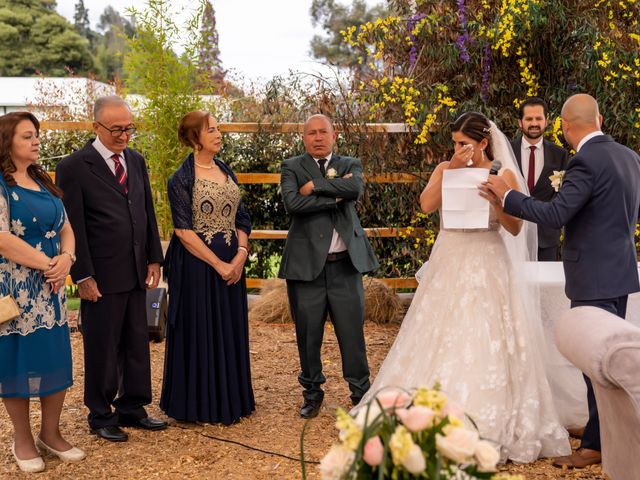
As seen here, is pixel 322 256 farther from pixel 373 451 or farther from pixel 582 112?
pixel 373 451

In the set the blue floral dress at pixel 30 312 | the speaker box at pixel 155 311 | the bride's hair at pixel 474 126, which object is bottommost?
the speaker box at pixel 155 311

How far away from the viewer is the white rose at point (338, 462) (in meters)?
1.89

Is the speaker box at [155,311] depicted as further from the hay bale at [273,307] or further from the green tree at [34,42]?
the green tree at [34,42]

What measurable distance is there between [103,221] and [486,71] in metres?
4.75

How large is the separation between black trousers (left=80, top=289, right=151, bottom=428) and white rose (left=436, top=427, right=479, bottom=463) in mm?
3346

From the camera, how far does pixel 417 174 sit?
8336mm

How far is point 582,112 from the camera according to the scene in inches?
170

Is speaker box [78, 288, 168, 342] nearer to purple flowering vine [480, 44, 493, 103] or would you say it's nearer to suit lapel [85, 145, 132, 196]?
suit lapel [85, 145, 132, 196]

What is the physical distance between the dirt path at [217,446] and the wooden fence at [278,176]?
7.79 ft

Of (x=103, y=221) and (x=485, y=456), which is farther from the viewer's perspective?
(x=103, y=221)

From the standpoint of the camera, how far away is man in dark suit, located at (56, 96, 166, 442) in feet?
15.6

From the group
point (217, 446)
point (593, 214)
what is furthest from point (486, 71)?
point (217, 446)

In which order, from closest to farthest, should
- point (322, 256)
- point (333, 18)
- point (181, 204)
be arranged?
point (181, 204)
point (322, 256)
point (333, 18)

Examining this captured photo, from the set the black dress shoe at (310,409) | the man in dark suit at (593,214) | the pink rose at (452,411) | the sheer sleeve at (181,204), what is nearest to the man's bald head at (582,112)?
the man in dark suit at (593,214)
